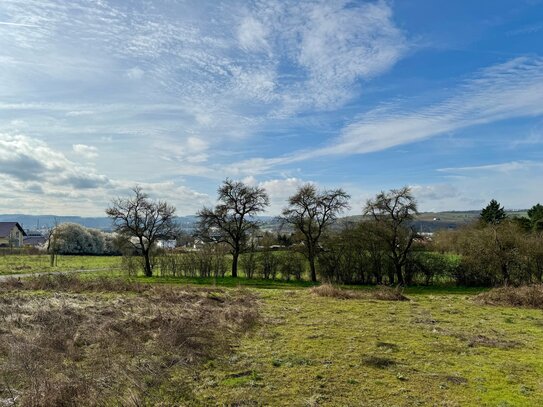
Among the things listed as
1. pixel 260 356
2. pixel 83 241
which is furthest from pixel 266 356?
pixel 83 241

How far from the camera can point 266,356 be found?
10336 millimetres

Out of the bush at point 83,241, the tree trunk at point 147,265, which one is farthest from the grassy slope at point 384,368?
the bush at point 83,241

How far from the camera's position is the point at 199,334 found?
465 inches

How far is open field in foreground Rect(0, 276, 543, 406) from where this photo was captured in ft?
24.6

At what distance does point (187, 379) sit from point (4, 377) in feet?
11.7

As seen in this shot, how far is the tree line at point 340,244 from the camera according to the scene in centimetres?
3506

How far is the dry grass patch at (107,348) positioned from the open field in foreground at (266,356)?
0.13 ft

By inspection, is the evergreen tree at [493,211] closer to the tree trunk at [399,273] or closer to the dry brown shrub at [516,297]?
the tree trunk at [399,273]

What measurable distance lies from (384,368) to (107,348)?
6.97 metres

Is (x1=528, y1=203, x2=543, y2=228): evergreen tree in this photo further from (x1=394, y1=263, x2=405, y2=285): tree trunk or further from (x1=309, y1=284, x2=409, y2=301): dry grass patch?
(x1=309, y1=284, x2=409, y2=301): dry grass patch

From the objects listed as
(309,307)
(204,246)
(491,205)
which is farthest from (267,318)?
(491,205)

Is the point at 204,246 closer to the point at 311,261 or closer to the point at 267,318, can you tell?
the point at 311,261

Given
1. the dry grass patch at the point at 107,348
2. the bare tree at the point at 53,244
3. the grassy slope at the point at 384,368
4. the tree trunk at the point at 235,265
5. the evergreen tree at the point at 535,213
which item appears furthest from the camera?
the evergreen tree at the point at 535,213

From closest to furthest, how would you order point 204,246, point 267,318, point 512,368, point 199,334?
point 512,368, point 199,334, point 267,318, point 204,246
